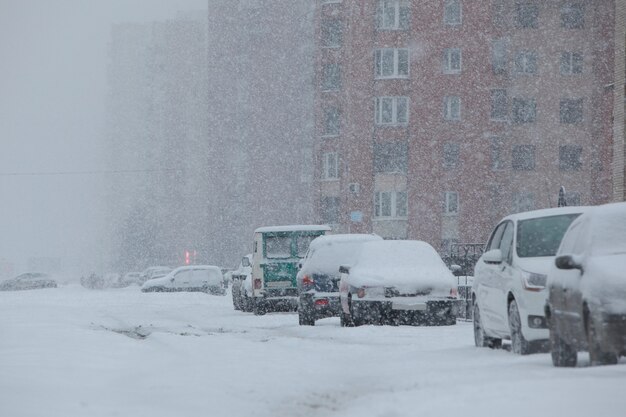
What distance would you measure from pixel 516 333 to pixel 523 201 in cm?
6154

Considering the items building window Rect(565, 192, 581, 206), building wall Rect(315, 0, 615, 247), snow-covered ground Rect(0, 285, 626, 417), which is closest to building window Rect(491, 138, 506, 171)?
building wall Rect(315, 0, 615, 247)

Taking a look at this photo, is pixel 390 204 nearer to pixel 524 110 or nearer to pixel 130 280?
pixel 524 110

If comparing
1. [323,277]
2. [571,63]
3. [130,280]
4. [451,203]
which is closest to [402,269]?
[323,277]

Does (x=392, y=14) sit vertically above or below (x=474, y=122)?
above

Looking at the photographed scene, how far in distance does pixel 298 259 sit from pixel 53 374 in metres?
17.5

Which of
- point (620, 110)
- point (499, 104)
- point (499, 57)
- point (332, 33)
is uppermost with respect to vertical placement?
→ point (332, 33)

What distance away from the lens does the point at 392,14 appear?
7462 cm

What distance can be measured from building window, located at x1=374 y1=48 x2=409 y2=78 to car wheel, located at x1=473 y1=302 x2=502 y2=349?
2315 inches

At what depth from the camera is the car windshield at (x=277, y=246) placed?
29.5m

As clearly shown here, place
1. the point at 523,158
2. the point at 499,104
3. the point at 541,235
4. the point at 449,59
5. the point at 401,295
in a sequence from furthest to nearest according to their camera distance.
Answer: the point at 523,158, the point at 499,104, the point at 449,59, the point at 401,295, the point at 541,235

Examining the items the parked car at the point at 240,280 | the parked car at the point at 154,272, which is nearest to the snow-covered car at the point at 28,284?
the parked car at the point at 154,272

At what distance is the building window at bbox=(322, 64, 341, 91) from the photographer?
80.4 m

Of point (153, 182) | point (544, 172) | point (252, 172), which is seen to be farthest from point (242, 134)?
point (153, 182)

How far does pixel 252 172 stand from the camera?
106m
